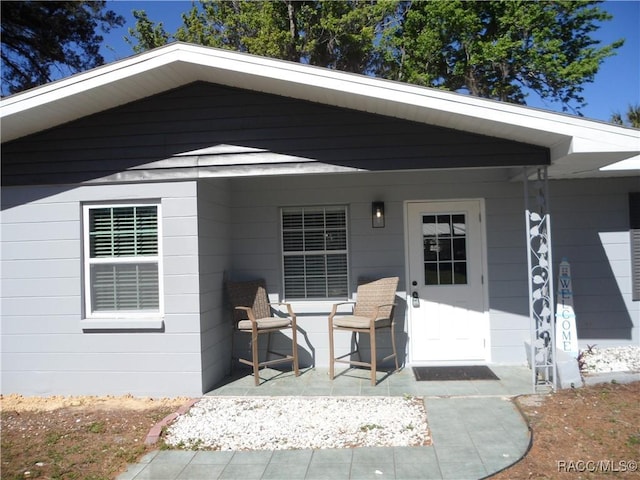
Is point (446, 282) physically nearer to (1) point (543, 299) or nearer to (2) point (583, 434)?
(1) point (543, 299)

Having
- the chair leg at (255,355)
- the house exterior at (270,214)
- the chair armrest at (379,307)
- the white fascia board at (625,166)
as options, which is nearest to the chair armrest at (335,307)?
the house exterior at (270,214)

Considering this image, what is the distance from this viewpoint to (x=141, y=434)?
15.1 ft

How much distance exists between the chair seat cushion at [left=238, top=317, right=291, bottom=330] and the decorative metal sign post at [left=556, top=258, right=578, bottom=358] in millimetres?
3236

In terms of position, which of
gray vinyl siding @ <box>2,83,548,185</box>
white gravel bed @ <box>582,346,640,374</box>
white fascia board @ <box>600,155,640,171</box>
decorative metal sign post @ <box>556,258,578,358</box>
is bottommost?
white gravel bed @ <box>582,346,640,374</box>

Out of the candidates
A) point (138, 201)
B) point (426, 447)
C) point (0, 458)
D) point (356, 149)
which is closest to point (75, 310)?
point (138, 201)

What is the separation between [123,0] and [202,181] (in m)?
12.9

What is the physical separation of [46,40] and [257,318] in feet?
39.2

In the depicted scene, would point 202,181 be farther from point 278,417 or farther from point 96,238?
point 278,417

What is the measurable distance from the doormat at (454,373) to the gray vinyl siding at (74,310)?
2631 mm

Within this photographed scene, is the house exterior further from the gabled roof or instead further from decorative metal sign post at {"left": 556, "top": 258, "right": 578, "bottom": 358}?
decorative metal sign post at {"left": 556, "top": 258, "right": 578, "bottom": 358}

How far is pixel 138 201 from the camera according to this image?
573 centimetres

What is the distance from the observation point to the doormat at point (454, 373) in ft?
19.4

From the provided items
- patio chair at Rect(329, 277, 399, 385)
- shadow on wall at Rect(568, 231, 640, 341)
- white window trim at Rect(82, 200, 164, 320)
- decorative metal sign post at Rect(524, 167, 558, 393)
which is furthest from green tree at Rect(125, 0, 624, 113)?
decorative metal sign post at Rect(524, 167, 558, 393)

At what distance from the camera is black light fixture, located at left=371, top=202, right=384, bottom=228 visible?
6.53m
